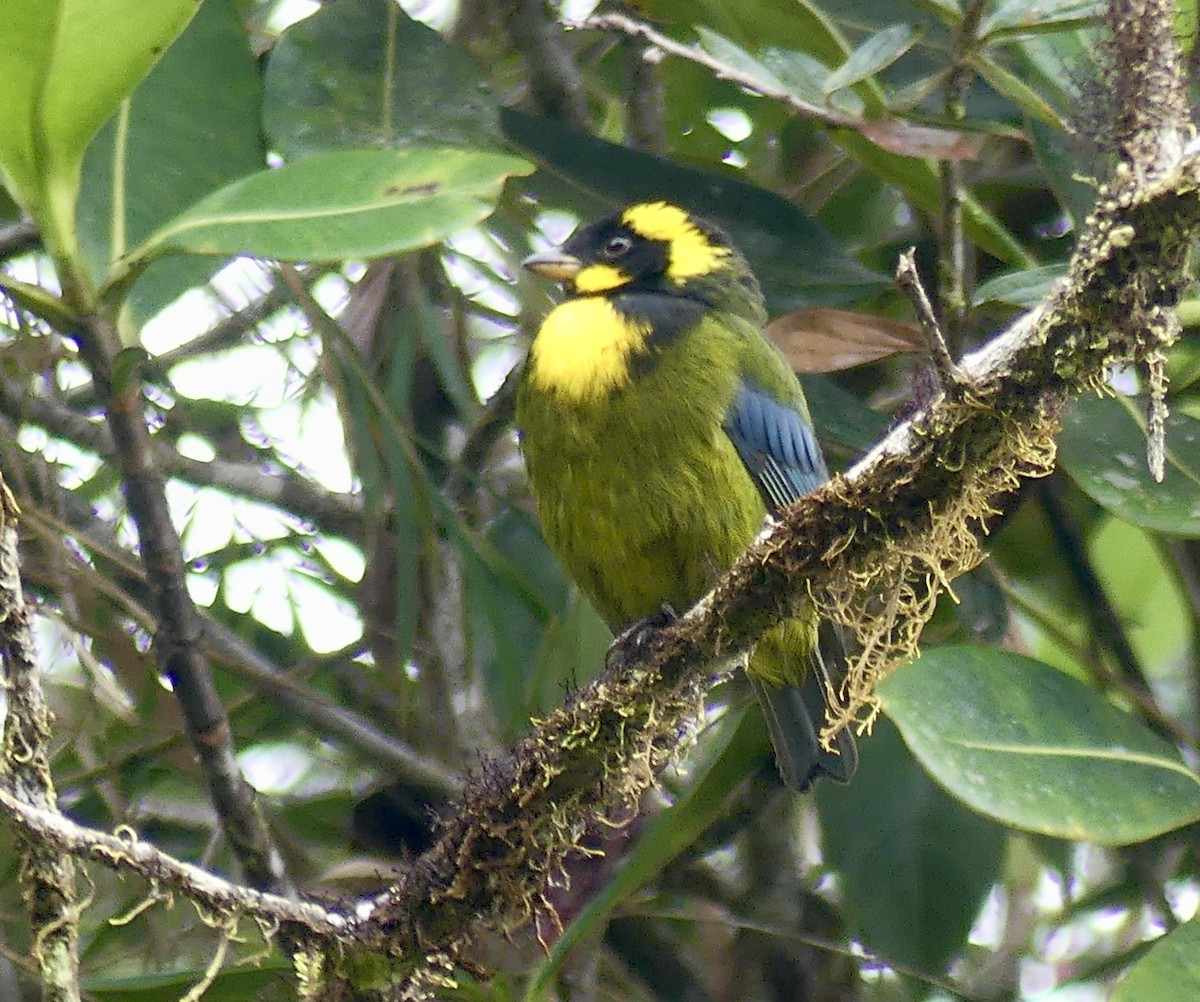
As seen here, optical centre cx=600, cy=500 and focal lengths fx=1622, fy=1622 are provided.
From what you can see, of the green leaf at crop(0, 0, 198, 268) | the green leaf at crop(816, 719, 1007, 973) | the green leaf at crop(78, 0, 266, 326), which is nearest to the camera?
the green leaf at crop(0, 0, 198, 268)

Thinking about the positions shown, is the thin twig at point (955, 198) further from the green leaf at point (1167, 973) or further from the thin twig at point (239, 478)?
the thin twig at point (239, 478)

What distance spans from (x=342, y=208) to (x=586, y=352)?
A: 0.64 meters

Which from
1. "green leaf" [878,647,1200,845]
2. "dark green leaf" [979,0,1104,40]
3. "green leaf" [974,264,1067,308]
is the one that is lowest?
"green leaf" [878,647,1200,845]

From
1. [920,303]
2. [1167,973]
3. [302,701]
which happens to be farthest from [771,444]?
[920,303]

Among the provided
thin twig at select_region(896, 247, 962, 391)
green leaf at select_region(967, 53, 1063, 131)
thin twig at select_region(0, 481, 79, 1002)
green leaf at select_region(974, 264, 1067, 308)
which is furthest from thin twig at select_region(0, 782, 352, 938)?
green leaf at select_region(967, 53, 1063, 131)

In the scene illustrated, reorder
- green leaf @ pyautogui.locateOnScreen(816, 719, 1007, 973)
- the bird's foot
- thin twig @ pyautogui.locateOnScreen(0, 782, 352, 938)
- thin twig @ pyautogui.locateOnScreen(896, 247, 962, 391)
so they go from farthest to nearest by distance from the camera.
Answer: green leaf @ pyautogui.locateOnScreen(816, 719, 1007, 973)
the bird's foot
thin twig @ pyautogui.locateOnScreen(0, 782, 352, 938)
thin twig @ pyautogui.locateOnScreen(896, 247, 962, 391)

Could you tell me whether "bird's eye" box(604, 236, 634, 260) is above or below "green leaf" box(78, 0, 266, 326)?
below

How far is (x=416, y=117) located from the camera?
95.7 inches

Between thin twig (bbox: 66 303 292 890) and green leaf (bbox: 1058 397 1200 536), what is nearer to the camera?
thin twig (bbox: 66 303 292 890)

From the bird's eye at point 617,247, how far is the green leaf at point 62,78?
116cm

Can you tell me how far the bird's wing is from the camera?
2.30 metres

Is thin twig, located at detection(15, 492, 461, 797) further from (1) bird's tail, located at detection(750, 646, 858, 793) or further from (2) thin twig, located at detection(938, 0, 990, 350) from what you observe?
(2) thin twig, located at detection(938, 0, 990, 350)

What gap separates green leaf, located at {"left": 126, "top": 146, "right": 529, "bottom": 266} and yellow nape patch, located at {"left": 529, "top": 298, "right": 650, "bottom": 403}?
495 millimetres

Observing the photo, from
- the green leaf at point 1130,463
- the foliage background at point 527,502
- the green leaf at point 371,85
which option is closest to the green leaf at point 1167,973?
the foliage background at point 527,502
